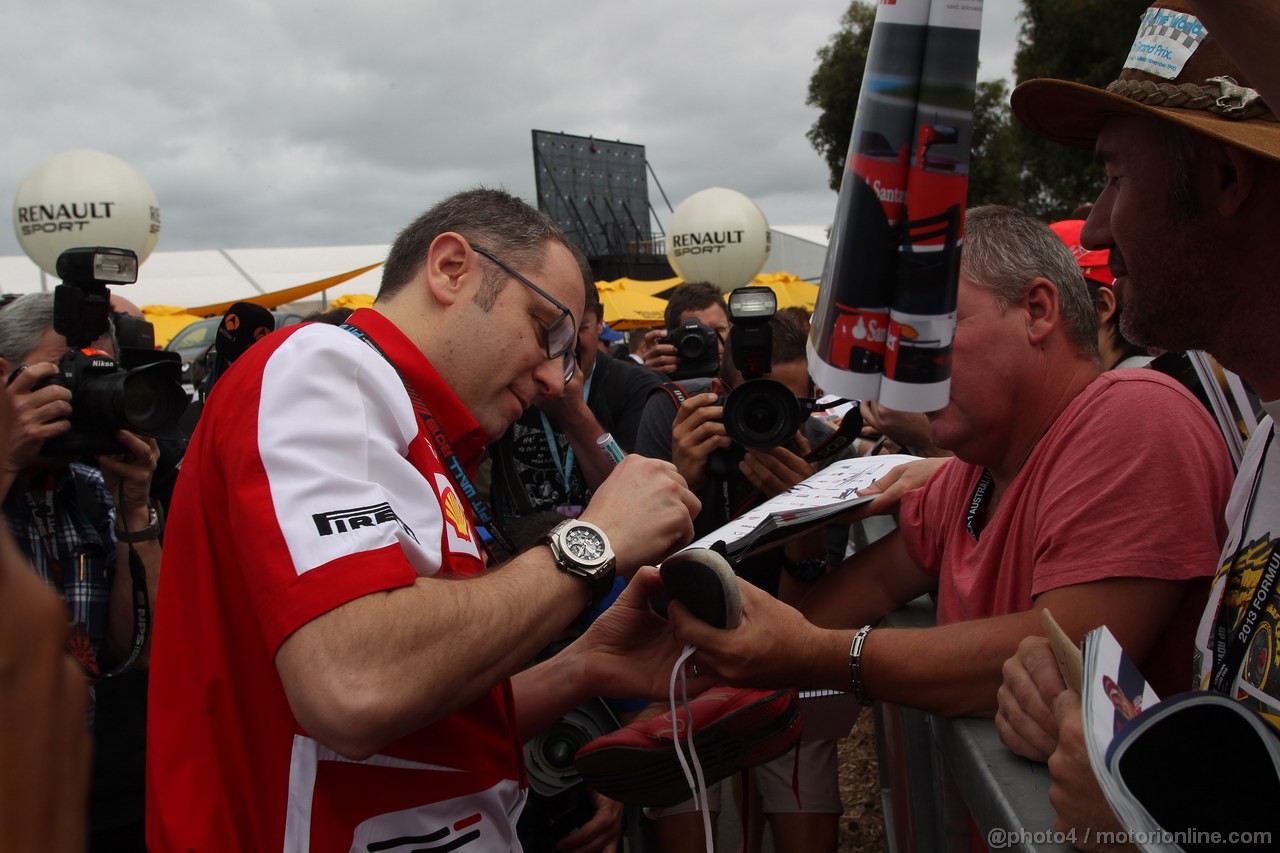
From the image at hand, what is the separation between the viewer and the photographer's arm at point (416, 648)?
121 cm

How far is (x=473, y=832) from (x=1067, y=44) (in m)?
15.5

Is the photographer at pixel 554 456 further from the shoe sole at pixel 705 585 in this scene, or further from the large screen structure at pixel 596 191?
the large screen structure at pixel 596 191

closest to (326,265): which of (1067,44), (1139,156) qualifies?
(1067,44)

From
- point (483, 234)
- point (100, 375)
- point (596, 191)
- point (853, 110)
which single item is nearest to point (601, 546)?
point (483, 234)

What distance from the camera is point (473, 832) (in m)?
1.49

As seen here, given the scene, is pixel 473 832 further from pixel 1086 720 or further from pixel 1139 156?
pixel 1139 156

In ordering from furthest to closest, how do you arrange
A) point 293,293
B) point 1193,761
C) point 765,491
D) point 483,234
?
point 293,293
point 765,491
point 483,234
point 1193,761

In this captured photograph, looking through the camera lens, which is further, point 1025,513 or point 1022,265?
point 1022,265

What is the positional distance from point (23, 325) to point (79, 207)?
8.15 m

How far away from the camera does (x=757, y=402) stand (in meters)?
2.57

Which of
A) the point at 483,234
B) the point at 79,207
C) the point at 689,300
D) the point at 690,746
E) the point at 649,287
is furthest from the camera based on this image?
the point at 649,287

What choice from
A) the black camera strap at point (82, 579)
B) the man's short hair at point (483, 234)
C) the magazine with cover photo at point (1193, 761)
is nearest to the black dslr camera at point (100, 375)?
the black camera strap at point (82, 579)

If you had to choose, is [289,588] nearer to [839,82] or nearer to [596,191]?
[839,82]

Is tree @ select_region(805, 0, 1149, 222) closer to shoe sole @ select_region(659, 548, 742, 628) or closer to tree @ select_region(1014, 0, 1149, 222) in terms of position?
tree @ select_region(1014, 0, 1149, 222)
